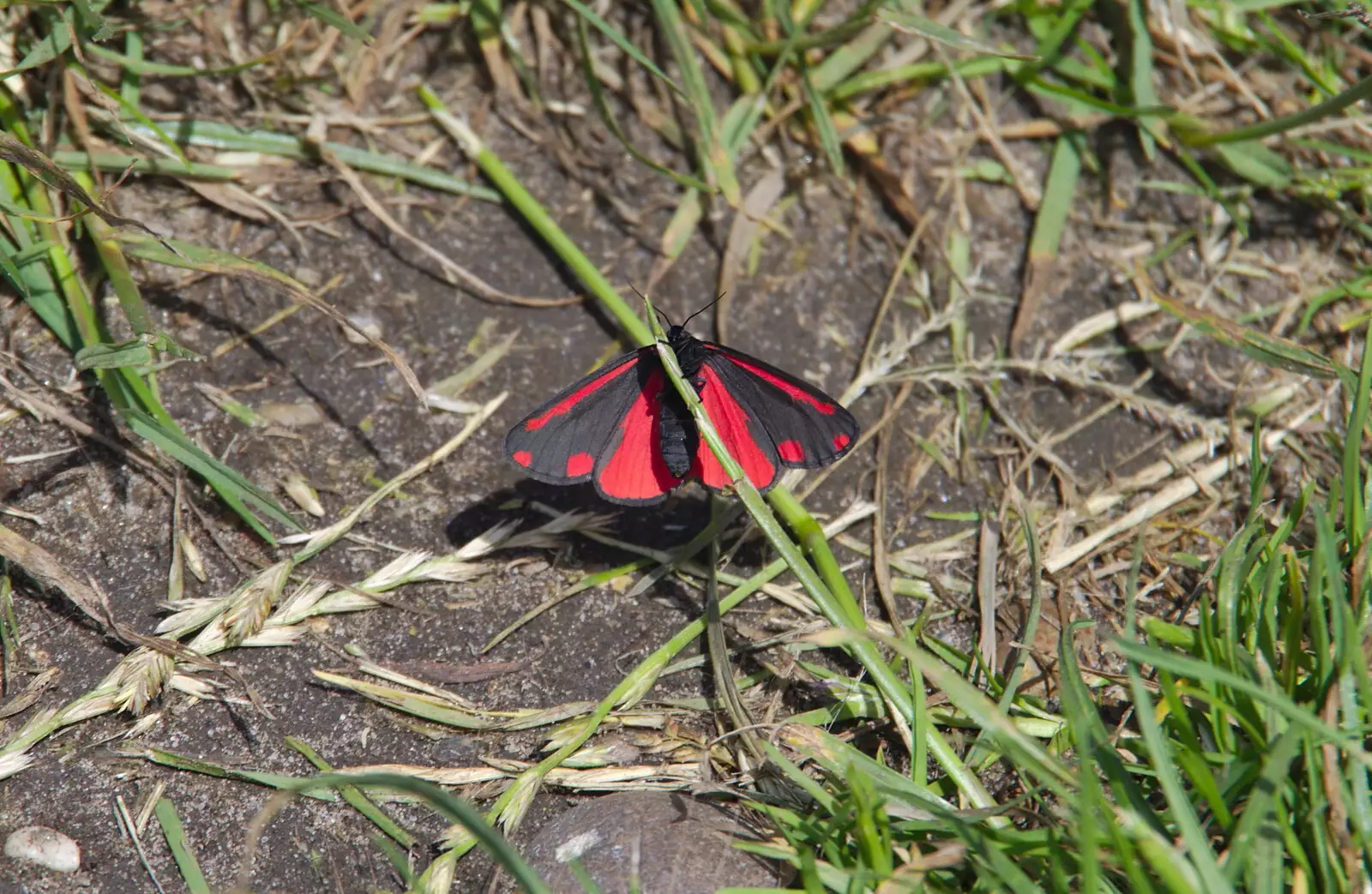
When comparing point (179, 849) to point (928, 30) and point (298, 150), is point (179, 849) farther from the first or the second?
point (928, 30)

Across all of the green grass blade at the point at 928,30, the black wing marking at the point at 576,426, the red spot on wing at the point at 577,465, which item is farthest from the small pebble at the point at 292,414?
the green grass blade at the point at 928,30

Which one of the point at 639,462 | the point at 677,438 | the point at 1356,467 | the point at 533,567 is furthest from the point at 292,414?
the point at 1356,467

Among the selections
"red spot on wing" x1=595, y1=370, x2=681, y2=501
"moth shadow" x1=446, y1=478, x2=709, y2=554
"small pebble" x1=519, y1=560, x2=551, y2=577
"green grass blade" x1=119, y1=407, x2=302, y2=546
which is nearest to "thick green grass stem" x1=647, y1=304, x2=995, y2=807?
"red spot on wing" x1=595, y1=370, x2=681, y2=501

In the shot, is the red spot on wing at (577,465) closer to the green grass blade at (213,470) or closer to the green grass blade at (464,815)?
the green grass blade at (213,470)

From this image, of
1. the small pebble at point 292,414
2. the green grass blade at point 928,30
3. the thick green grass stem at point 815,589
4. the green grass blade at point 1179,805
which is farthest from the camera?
the green grass blade at point 928,30

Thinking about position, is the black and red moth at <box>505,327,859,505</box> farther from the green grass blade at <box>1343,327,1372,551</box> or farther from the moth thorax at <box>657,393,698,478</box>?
the green grass blade at <box>1343,327,1372,551</box>
